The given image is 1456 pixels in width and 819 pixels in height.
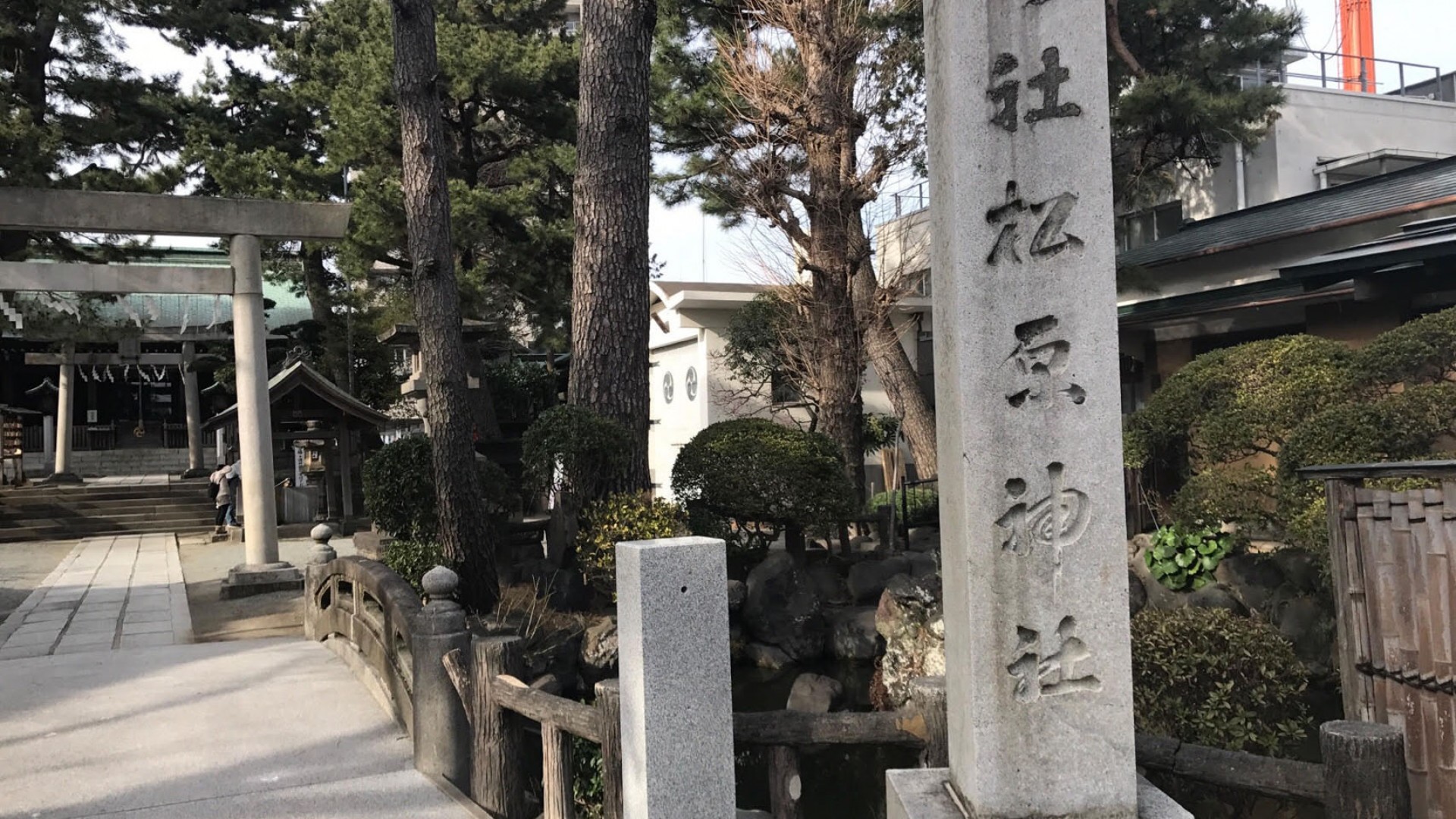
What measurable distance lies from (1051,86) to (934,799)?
2.52 metres

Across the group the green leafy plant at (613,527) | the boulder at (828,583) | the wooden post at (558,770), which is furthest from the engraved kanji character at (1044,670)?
the boulder at (828,583)

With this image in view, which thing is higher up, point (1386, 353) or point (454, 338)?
point (454, 338)

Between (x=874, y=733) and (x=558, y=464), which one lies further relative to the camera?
(x=558, y=464)

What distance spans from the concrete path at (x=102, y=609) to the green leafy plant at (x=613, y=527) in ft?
12.9

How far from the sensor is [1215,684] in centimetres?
590

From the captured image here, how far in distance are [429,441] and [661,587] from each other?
23.2 feet

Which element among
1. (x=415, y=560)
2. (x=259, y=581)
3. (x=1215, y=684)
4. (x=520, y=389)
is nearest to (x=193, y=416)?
(x=520, y=389)

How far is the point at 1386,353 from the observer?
8.20m

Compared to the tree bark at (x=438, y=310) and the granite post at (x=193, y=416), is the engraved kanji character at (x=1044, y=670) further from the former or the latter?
the granite post at (x=193, y=416)

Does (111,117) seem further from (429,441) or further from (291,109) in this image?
(429,441)

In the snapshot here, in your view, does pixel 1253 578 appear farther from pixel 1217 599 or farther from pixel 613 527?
pixel 613 527

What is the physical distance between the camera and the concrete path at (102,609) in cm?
909

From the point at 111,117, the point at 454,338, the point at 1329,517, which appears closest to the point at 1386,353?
the point at 1329,517

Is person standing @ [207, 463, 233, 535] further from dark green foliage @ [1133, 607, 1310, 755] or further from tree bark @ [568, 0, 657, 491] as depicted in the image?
dark green foliage @ [1133, 607, 1310, 755]
